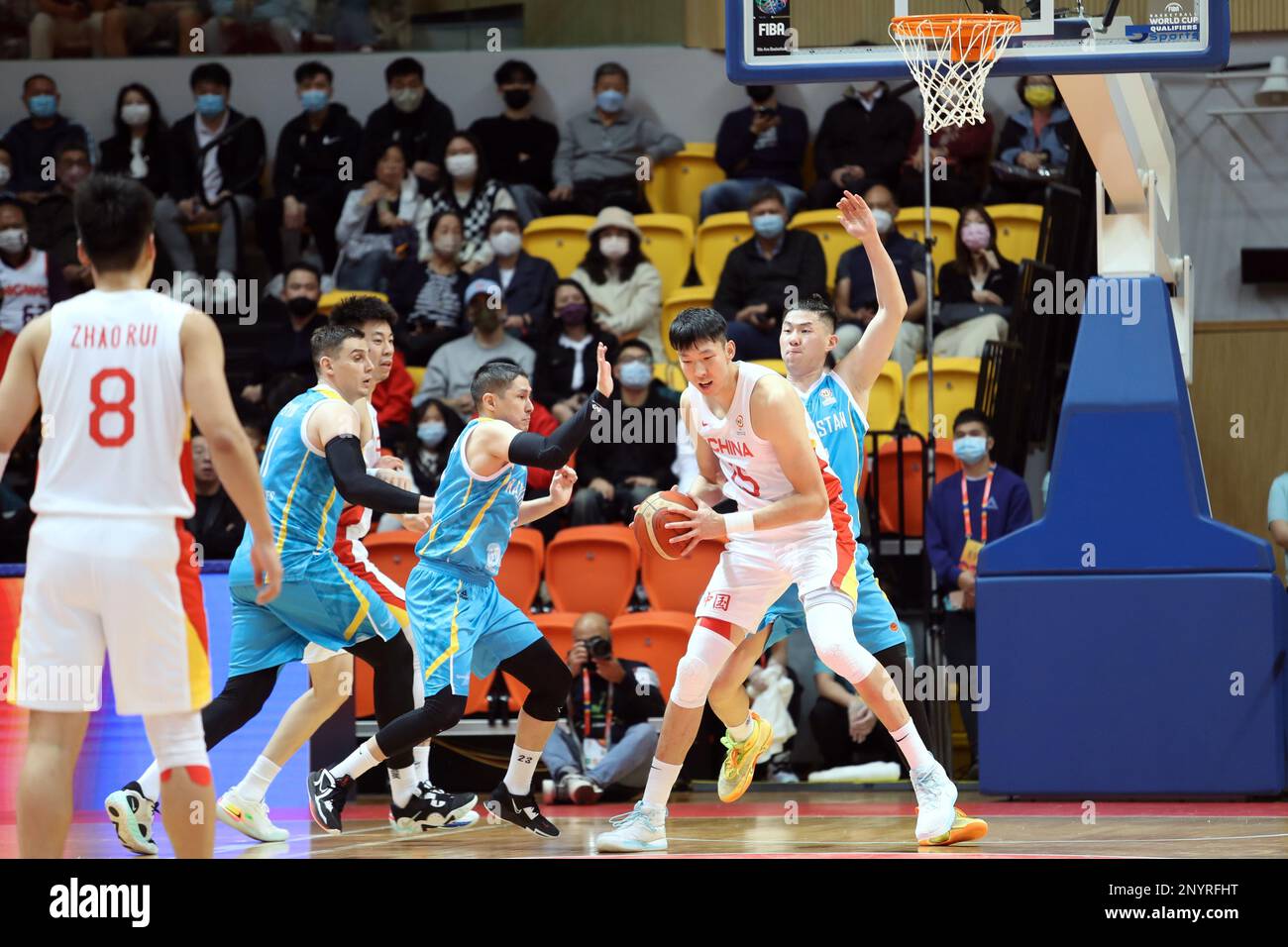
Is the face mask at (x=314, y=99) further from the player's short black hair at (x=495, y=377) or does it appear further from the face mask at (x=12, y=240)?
the player's short black hair at (x=495, y=377)

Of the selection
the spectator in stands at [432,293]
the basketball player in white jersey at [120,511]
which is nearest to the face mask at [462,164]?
the spectator in stands at [432,293]

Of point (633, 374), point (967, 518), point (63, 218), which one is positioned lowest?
point (967, 518)

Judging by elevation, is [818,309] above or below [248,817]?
above

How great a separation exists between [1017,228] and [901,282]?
130 centimetres

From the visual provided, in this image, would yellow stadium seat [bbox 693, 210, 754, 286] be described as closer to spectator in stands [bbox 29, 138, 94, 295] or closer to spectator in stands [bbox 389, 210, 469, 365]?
spectator in stands [bbox 389, 210, 469, 365]

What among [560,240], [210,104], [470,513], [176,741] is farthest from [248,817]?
[210,104]

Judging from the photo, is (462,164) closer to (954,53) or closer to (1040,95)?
(1040,95)

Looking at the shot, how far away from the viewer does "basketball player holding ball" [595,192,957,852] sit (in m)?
5.80

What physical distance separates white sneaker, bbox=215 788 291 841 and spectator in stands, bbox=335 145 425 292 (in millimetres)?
6305

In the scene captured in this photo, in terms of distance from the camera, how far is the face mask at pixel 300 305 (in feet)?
38.0

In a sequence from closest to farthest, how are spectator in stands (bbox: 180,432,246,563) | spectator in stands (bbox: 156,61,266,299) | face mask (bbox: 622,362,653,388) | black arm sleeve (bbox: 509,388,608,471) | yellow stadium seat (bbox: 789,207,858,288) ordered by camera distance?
black arm sleeve (bbox: 509,388,608,471)
spectator in stands (bbox: 180,432,246,563)
face mask (bbox: 622,362,653,388)
yellow stadium seat (bbox: 789,207,858,288)
spectator in stands (bbox: 156,61,266,299)

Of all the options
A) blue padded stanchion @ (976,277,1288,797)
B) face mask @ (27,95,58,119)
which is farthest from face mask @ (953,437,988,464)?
face mask @ (27,95,58,119)

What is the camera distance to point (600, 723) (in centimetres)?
882
